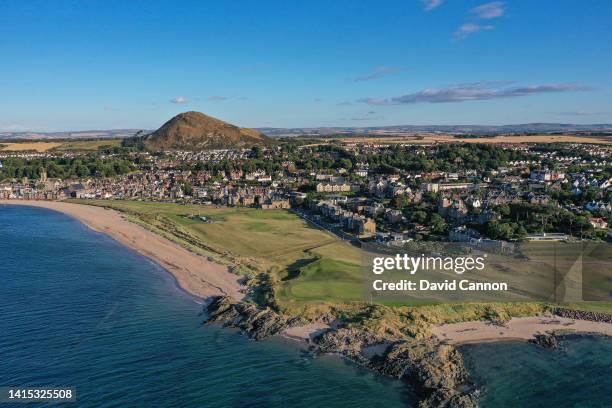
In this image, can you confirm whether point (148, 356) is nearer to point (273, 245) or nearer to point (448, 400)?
point (448, 400)

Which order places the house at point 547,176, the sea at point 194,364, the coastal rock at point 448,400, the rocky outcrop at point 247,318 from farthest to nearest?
the house at point 547,176 → the rocky outcrop at point 247,318 → the sea at point 194,364 → the coastal rock at point 448,400

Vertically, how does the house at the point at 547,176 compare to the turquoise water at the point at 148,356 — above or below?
above

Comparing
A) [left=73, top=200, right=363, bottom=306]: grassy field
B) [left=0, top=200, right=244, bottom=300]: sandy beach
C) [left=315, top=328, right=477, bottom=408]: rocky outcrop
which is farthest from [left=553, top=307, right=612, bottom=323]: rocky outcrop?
[left=0, top=200, right=244, bottom=300]: sandy beach

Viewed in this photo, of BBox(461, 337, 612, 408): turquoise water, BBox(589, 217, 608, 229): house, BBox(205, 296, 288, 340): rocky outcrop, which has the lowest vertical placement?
BBox(461, 337, 612, 408): turquoise water

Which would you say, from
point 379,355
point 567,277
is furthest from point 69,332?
point 567,277

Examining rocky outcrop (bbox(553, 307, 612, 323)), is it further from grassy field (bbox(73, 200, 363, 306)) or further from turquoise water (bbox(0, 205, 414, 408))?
turquoise water (bbox(0, 205, 414, 408))

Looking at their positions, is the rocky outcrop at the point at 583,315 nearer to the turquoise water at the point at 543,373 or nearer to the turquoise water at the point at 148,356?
the turquoise water at the point at 543,373

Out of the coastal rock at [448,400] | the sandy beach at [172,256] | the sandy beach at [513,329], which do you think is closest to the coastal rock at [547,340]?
the sandy beach at [513,329]
